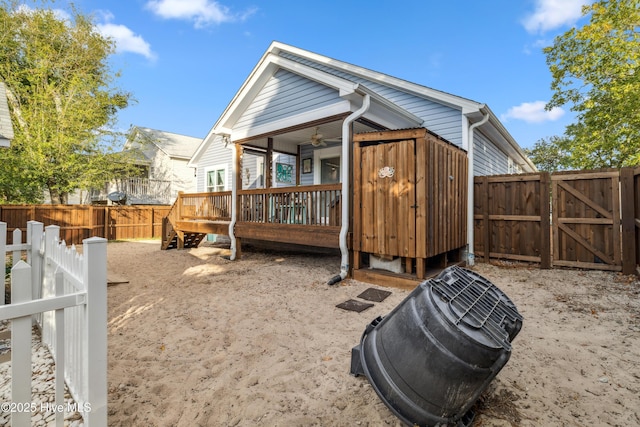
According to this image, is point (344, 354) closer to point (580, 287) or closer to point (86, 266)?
point (86, 266)

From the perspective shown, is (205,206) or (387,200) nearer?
(387,200)

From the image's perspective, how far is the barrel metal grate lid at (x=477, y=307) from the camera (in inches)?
61.2

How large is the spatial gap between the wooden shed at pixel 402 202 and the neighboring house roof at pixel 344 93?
0.94 m

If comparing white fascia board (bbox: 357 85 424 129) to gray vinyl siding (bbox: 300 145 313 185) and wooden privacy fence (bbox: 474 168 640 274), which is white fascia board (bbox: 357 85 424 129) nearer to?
wooden privacy fence (bbox: 474 168 640 274)

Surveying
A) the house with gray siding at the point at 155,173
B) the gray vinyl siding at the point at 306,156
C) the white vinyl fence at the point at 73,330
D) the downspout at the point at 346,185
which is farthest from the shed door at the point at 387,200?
the house with gray siding at the point at 155,173

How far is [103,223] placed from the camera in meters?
13.2

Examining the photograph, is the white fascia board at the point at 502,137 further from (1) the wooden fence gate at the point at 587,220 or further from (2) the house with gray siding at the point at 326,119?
(1) the wooden fence gate at the point at 587,220

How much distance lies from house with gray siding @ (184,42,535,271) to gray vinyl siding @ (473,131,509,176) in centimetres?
3

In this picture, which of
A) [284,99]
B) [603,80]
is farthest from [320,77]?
[603,80]

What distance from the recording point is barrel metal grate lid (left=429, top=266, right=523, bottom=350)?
1554 mm

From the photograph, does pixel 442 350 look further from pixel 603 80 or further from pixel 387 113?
pixel 603 80

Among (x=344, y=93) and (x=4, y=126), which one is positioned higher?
(x=344, y=93)

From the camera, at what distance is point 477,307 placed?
171cm

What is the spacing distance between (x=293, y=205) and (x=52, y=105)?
1475 centimetres
